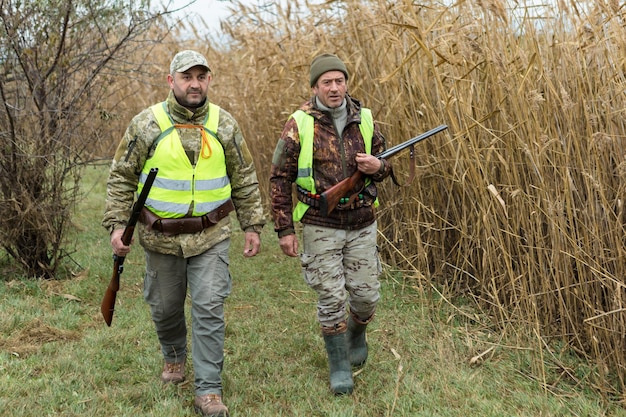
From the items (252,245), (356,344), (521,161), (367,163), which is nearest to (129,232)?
(252,245)

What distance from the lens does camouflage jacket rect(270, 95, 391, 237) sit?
12.2 ft

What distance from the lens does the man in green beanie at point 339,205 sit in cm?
371

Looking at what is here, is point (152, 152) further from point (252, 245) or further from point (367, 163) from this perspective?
point (367, 163)

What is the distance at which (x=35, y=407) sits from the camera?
11.6ft

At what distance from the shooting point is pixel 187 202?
3486 millimetres

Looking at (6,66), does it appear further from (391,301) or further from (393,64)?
(391,301)

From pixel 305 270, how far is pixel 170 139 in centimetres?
104

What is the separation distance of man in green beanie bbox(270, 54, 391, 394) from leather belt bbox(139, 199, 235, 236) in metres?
Answer: 0.42

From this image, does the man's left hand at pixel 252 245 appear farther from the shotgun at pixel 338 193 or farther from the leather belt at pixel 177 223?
the shotgun at pixel 338 193

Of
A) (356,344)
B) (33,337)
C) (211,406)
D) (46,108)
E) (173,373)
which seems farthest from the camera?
(46,108)

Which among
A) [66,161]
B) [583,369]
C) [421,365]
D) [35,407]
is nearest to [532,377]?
[583,369]

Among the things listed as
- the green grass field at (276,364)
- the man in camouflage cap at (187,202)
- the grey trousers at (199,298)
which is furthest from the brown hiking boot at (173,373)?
the man in camouflage cap at (187,202)

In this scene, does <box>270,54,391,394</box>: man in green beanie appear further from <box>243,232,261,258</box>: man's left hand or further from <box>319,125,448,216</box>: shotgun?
<box>243,232,261,258</box>: man's left hand

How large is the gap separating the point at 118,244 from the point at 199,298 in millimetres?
497
